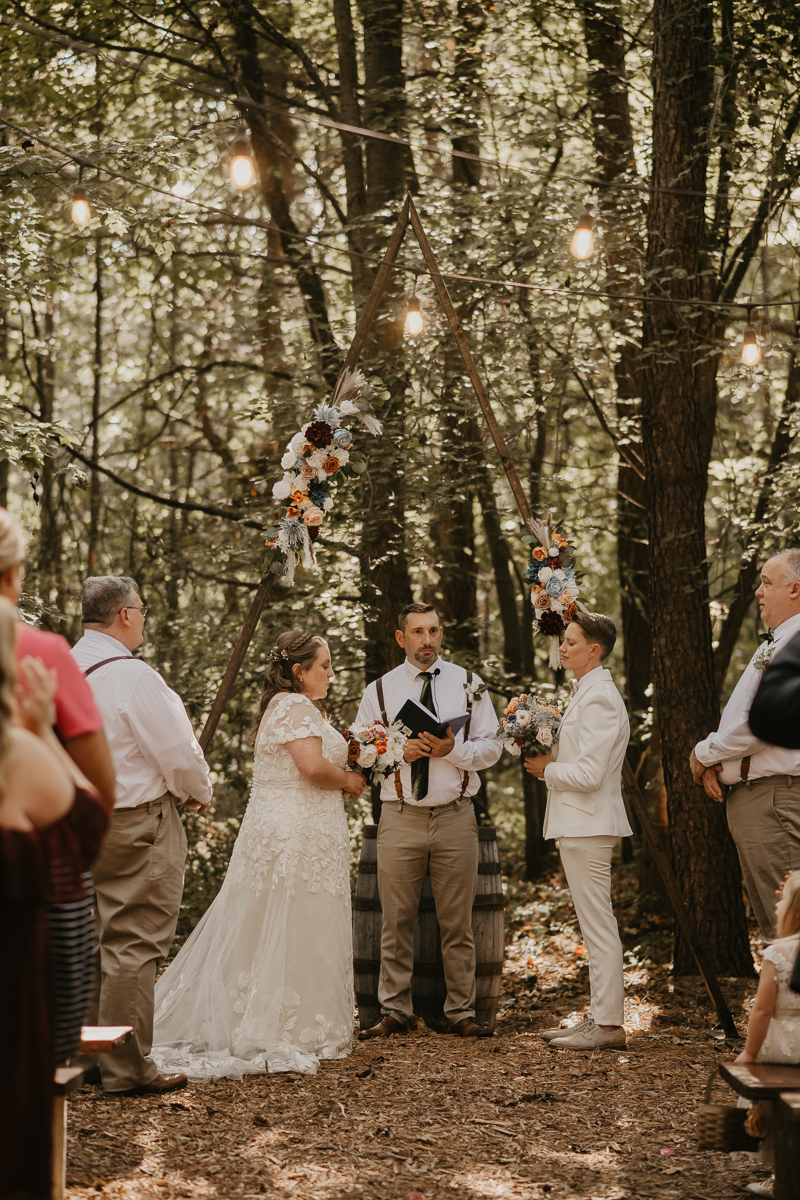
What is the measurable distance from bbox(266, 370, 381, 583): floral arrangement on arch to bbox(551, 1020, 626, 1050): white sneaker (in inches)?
106

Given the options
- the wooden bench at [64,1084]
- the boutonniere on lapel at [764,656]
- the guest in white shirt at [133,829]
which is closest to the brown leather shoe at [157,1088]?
the guest in white shirt at [133,829]

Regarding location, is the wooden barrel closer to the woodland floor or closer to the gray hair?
the woodland floor

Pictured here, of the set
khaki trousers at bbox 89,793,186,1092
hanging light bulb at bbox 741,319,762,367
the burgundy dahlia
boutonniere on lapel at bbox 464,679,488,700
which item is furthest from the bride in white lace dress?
hanging light bulb at bbox 741,319,762,367

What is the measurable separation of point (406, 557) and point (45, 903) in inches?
238

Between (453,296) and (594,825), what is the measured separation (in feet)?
14.9

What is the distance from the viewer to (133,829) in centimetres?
462

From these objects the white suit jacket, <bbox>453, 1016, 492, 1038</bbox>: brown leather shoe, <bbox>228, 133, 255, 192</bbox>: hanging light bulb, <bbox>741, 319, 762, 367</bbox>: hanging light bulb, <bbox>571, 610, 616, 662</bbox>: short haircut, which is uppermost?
<bbox>228, 133, 255, 192</bbox>: hanging light bulb

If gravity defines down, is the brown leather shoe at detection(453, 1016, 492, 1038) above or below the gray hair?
below

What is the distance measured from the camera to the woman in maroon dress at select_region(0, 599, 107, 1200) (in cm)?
240

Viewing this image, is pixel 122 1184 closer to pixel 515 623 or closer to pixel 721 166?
pixel 721 166

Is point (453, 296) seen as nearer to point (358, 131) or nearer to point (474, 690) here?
point (358, 131)

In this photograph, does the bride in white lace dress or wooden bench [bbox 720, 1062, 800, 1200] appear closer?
wooden bench [bbox 720, 1062, 800, 1200]

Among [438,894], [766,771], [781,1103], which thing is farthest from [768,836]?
[781,1103]

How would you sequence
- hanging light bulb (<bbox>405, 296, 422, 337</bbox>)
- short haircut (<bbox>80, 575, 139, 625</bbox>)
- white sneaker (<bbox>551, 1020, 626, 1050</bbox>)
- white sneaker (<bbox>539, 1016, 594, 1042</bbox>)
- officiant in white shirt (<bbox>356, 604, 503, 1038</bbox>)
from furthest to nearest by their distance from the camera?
hanging light bulb (<bbox>405, 296, 422, 337</bbox>) → officiant in white shirt (<bbox>356, 604, 503, 1038</bbox>) → white sneaker (<bbox>539, 1016, 594, 1042</bbox>) → white sneaker (<bbox>551, 1020, 626, 1050</bbox>) → short haircut (<bbox>80, 575, 139, 625</bbox>)
